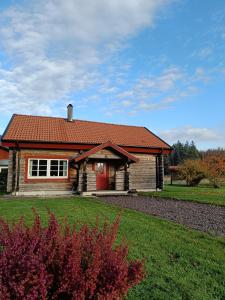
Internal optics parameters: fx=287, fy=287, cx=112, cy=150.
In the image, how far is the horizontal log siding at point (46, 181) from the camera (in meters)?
18.5

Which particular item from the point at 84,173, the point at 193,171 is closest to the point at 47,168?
the point at 84,173

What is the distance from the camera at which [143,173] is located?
2220 cm

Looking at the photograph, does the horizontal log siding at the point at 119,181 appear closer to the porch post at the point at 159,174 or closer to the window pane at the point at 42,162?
the porch post at the point at 159,174

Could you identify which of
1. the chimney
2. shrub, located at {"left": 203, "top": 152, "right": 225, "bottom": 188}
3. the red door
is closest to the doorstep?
the red door

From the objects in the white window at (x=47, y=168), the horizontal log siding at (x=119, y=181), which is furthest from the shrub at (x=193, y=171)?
the white window at (x=47, y=168)

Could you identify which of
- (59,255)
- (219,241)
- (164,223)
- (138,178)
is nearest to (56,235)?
(59,255)

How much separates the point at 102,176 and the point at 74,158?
2815 mm

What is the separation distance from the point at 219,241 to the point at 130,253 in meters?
2.34

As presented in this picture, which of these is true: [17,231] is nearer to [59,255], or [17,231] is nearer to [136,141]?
[59,255]

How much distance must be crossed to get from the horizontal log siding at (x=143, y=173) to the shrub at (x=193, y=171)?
1013 centimetres

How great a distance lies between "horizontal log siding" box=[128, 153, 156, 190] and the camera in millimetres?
21812

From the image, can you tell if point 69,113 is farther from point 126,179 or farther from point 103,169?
point 126,179

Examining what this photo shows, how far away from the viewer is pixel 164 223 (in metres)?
8.69

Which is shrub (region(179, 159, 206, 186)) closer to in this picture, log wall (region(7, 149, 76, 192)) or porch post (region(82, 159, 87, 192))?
porch post (region(82, 159, 87, 192))
